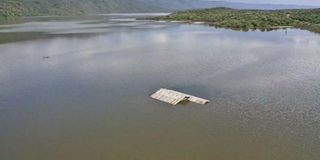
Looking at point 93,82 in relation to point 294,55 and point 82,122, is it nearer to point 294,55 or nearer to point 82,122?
point 82,122

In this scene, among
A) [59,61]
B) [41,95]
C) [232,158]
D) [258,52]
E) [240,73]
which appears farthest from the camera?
[258,52]

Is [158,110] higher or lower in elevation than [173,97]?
lower

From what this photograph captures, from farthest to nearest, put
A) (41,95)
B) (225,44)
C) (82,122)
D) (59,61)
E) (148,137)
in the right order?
1. (225,44)
2. (59,61)
3. (41,95)
4. (82,122)
5. (148,137)

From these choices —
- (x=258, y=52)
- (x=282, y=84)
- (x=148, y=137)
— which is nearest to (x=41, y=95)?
(x=148, y=137)

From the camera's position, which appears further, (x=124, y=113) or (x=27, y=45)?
(x=27, y=45)

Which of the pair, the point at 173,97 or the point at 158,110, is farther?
the point at 173,97
